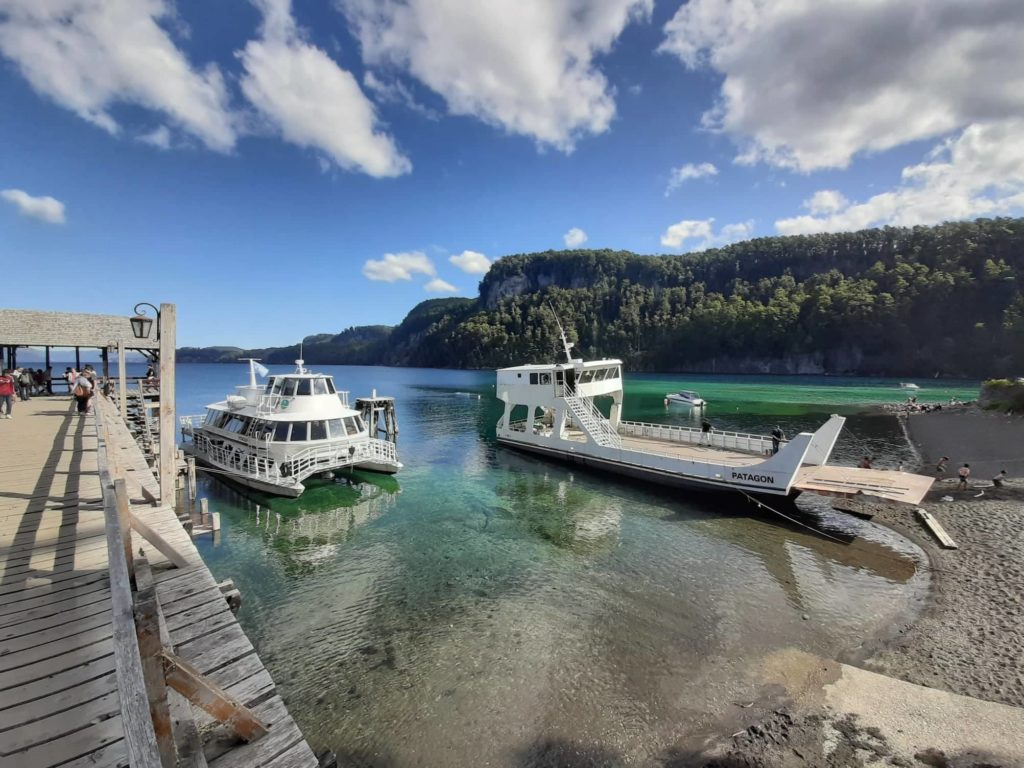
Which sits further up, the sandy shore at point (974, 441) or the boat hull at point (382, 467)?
the sandy shore at point (974, 441)

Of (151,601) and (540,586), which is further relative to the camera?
(540,586)

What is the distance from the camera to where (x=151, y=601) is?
2.39 meters

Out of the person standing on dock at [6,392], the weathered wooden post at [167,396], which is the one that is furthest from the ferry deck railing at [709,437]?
the person standing on dock at [6,392]

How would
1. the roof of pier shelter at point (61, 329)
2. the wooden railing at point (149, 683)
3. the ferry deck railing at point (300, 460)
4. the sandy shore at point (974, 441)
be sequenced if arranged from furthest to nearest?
the sandy shore at point (974, 441) → the roof of pier shelter at point (61, 329) → the ferry deck railing at point (300, 460) → the wooden railing at point (149, 683)

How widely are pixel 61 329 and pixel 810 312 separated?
138739mm

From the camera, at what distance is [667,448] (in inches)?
937

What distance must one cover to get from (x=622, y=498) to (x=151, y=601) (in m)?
19.5

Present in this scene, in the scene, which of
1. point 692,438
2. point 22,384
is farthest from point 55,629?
point 22,384

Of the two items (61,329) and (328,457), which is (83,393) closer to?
(61,329)

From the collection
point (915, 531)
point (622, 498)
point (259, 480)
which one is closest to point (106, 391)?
point (259, 480)

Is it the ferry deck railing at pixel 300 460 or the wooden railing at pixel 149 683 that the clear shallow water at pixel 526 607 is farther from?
the wooden railing at pixel 149 683

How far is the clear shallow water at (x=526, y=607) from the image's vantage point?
25.3ft

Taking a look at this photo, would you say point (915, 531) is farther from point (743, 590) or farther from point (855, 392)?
point (855, 392)

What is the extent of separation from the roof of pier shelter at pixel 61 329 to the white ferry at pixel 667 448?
19.8 metres
